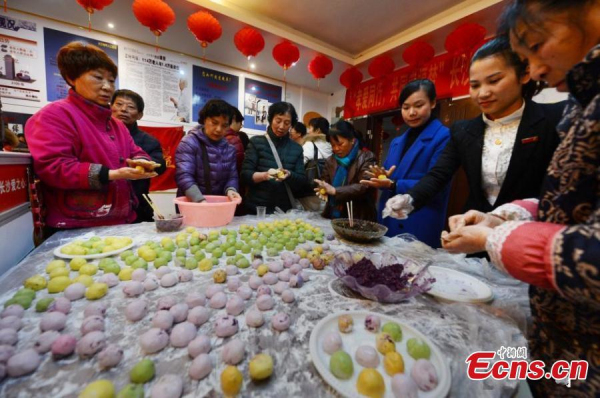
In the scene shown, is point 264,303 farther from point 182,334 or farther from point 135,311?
point 135,311

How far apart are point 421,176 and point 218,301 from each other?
1.83 meters

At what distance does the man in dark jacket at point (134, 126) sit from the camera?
2334mm

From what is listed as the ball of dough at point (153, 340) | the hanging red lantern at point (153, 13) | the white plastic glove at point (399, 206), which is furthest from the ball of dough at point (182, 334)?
the hanging red lantern at point (153, 13)

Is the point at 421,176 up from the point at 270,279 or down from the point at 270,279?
up

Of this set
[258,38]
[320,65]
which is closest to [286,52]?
[258,38]

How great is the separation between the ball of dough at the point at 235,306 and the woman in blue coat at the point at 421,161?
1350 millimetres

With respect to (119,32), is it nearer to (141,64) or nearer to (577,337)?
(141,64)

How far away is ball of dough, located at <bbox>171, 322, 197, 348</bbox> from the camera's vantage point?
645 mm

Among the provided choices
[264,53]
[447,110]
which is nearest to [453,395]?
[447,110]

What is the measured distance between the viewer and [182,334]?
0.66 meters

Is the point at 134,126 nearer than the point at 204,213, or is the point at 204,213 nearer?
the point at 204,213

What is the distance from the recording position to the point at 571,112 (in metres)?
0.69

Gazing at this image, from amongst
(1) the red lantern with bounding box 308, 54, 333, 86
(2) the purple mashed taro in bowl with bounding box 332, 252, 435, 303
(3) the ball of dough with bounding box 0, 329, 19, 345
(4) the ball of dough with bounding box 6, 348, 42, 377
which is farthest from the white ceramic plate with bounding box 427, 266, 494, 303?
(1) the red lantern with bounding box 308, 54, 333, 86

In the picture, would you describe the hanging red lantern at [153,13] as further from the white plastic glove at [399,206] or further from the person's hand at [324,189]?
the white plastic glove at [399,206]
